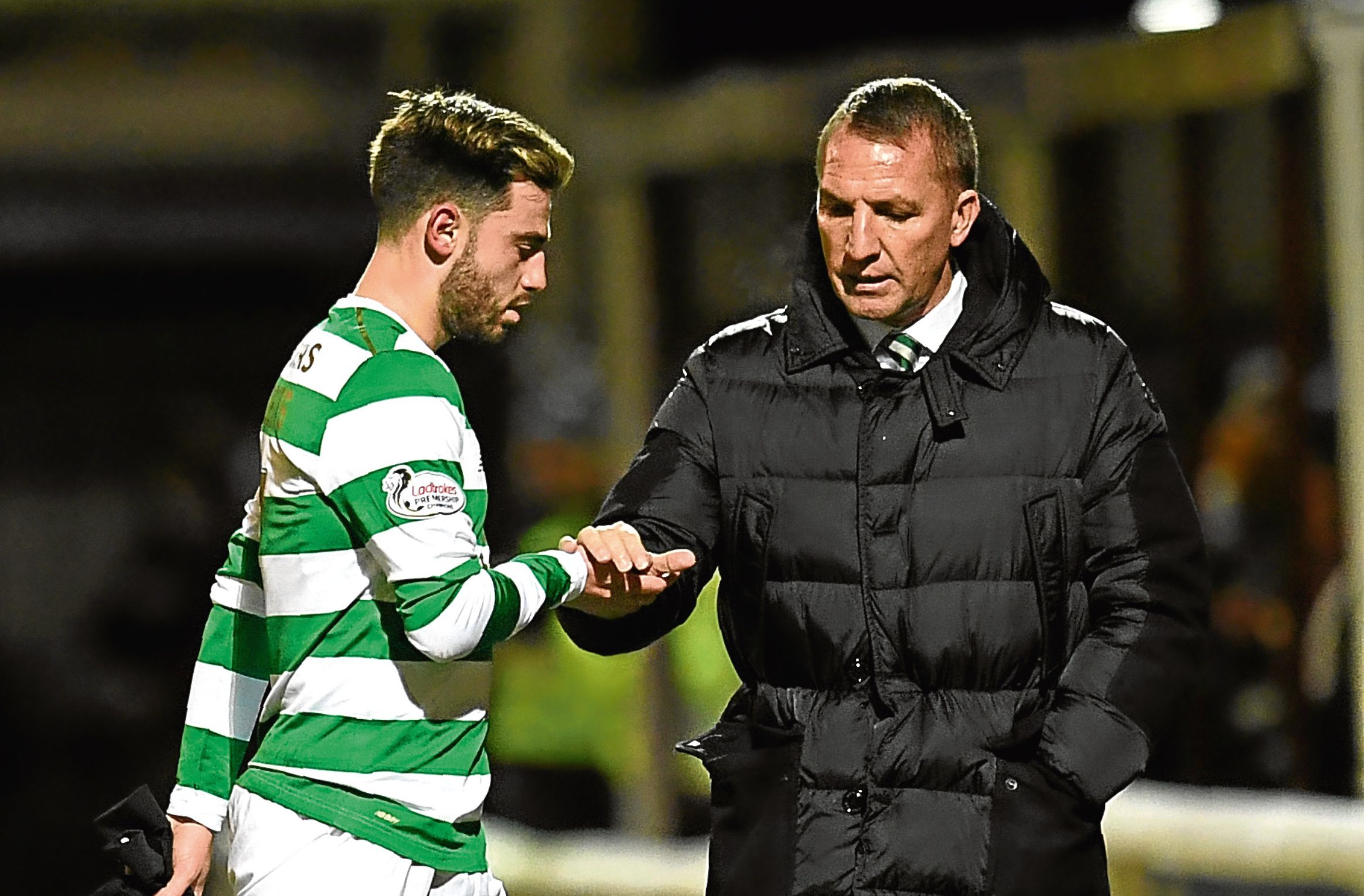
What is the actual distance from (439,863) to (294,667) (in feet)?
1.01

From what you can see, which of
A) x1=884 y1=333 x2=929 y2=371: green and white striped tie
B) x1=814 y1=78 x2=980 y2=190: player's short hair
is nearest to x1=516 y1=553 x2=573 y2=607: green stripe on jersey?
x1=884 y1=333 x2=929 y2=371: green and white striped tie

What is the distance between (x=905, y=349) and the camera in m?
3.05

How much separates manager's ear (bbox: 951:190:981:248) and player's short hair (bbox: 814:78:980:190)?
0.01 m

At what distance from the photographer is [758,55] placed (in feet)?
26.0

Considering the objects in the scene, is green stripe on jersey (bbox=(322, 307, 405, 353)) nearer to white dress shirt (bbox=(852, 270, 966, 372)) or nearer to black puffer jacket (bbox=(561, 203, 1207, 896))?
black puffer jacket (bbox=(561, 203, 1207, 896))

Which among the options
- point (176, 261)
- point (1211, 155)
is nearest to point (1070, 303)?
point (1211, 155)

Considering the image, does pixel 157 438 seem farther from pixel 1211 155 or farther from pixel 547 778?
pixel 1211 155

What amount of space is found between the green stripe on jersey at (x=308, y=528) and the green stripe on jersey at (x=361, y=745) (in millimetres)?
213

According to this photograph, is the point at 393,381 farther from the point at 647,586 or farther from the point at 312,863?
the point at 312,863

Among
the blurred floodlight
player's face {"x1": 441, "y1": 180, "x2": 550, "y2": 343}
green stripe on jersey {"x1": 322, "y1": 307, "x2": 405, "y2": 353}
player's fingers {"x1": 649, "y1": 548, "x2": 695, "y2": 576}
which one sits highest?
the blurred floodlight

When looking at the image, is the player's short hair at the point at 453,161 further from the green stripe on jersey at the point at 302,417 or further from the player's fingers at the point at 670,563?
the player's fingers at the point at 670,563

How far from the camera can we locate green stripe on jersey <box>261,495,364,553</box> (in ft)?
9.36

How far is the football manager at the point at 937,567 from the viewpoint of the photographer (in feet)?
9.59

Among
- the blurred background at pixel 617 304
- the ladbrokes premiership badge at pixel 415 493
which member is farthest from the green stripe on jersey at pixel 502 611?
the blurred background at pixel 617 304
